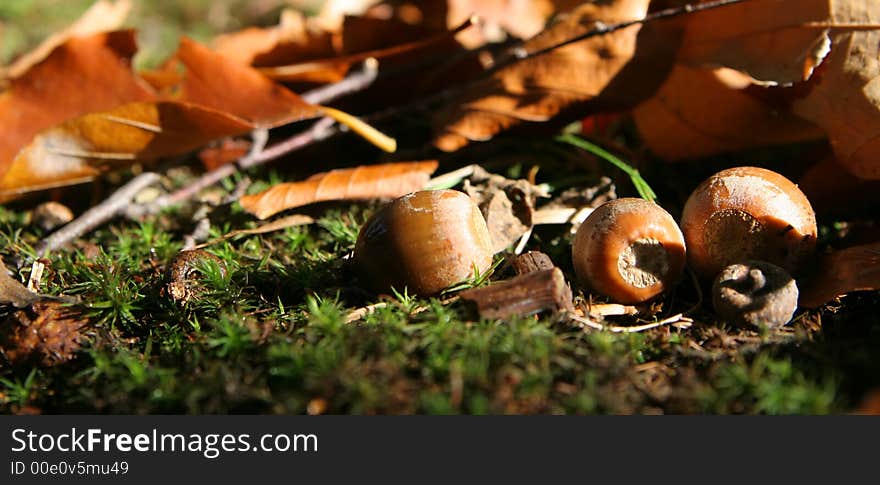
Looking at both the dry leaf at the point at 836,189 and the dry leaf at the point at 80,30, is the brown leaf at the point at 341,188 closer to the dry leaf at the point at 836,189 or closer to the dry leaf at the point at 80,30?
the dry leaf at the point at 836,189

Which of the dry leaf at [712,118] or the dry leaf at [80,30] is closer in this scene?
the dry leaf at [712,118]

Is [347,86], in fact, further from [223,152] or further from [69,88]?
[69,88]

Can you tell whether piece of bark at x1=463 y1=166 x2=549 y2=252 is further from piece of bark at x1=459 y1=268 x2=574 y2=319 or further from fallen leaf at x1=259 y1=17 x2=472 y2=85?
fallen leaf at x1=259 y1=17 x2=472 y2=85

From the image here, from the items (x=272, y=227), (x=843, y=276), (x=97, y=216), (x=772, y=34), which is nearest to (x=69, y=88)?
(x=97, y=216)

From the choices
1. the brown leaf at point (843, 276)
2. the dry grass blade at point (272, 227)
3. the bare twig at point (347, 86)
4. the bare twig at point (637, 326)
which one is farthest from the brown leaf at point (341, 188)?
the brown leaf at point (843, 276)

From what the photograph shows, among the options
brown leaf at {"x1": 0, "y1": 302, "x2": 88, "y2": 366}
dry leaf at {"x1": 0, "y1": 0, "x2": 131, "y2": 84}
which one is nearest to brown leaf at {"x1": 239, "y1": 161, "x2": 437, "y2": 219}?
brown leaf at {"x1": 0, "y1": 302, "x2": 88, "y2": 366}

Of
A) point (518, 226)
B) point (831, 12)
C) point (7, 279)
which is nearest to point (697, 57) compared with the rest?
point (831, 12)

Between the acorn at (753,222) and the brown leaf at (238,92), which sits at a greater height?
the brown leaf at (238,92)

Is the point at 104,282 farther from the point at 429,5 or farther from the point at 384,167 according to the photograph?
the point at 429,5
